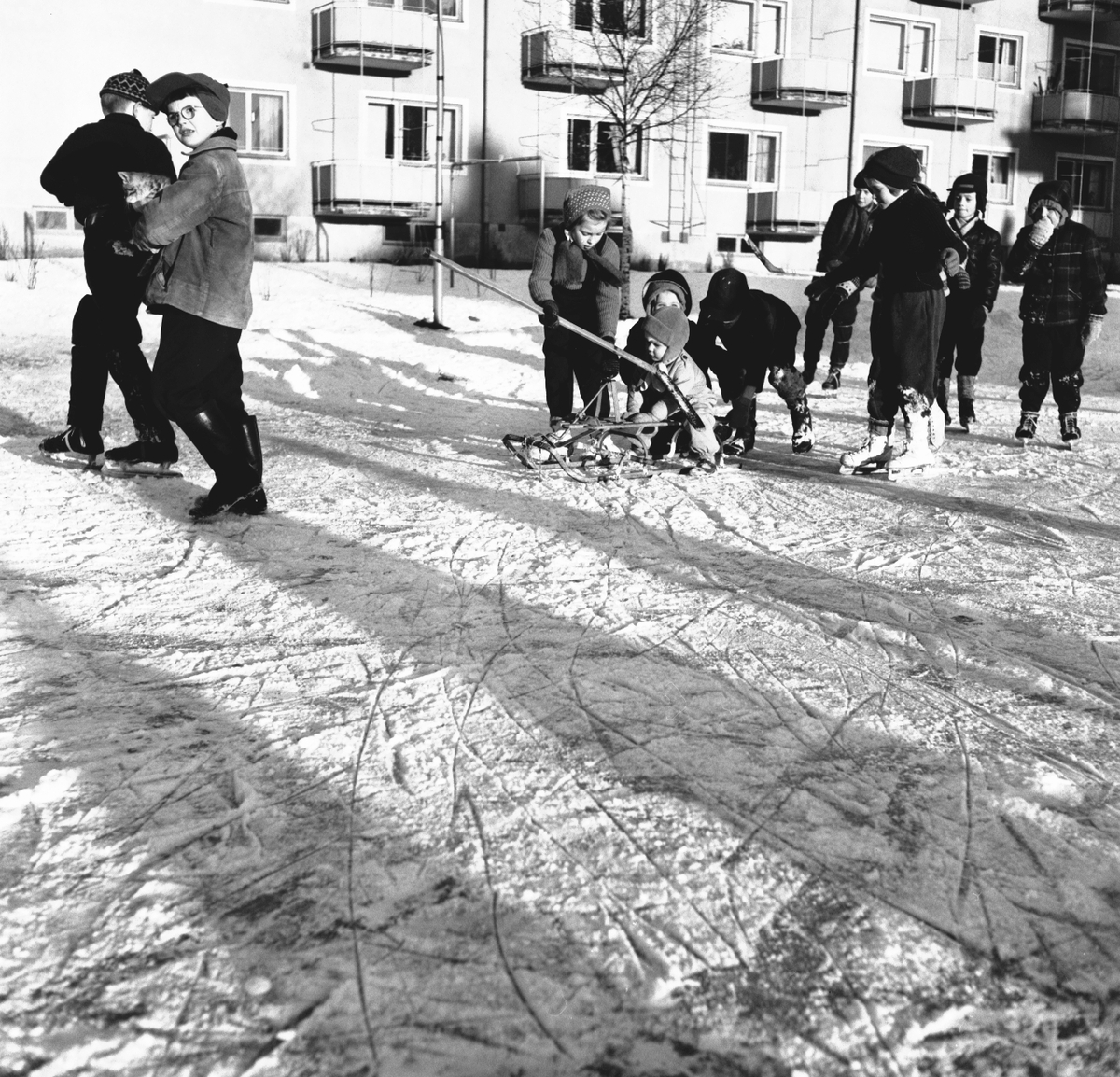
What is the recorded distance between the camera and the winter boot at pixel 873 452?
8008 millimetres

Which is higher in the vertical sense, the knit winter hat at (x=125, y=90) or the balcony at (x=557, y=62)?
the balcony at (x=557, y=62)

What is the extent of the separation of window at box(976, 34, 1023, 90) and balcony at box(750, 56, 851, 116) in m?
4.25

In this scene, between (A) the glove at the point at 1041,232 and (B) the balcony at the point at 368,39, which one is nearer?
(A) the glove at the point at 1041,232

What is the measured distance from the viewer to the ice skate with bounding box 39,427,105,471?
7.36m

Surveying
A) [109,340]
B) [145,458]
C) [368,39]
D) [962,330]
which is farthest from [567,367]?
[368,39]

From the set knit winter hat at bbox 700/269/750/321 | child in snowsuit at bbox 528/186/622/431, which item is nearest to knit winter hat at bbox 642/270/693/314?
knit winter hat at bbox 700/269/750/321

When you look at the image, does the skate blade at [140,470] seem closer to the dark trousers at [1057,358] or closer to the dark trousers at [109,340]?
the dark trousers at [109,340]

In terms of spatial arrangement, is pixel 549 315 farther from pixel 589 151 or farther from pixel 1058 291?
pixel 589 151

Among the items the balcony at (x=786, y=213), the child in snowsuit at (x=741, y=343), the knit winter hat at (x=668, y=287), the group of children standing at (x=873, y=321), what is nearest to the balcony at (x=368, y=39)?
the balcony at (x=786, y=213)

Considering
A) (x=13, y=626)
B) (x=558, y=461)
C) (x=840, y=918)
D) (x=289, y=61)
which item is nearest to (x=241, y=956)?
(x=840, y=918)

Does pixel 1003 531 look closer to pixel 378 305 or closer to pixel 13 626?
pixel 13 626

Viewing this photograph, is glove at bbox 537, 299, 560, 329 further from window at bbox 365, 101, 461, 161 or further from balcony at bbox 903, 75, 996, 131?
balcony at bbox 903, 75, 996, 131

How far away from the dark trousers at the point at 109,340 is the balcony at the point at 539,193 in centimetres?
2099

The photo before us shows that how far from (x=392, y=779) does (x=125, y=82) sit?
4882 millimetres
